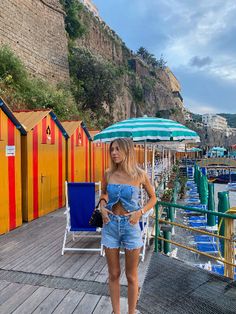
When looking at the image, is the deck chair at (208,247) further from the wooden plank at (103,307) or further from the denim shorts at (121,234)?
the denim shorts at (121,234)

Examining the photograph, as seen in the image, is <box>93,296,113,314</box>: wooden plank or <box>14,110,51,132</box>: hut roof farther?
<box>14,110,51,132</box>: hut roof

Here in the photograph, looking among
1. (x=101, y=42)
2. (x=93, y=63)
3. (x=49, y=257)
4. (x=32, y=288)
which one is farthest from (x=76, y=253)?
(x=101, y=42)

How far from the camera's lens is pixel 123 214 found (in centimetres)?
254

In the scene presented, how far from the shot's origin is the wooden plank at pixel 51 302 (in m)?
3.02

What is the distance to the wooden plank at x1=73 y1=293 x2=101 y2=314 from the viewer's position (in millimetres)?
3008

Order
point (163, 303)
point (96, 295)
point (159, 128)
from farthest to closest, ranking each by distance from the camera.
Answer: point (159, 128)
point (96, 295)
point (163, 303)

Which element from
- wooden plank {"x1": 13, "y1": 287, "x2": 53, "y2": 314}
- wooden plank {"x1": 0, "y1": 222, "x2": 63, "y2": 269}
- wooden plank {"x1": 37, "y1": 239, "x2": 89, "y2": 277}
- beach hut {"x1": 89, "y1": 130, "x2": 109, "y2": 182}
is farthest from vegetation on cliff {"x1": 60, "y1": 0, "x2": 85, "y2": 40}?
wooden plank {"x1": 13, "y1": 287, "x2": 53, "y2": 314}

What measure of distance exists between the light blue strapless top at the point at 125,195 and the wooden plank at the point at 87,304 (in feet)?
3.97

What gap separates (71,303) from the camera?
317 cm

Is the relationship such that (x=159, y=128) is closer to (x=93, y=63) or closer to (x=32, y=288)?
(x=32, y=288)

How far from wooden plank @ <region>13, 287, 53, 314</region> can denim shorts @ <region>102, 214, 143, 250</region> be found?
3.92ft

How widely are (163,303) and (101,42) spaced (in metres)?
43.1

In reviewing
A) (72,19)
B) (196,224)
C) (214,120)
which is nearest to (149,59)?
(72,19)

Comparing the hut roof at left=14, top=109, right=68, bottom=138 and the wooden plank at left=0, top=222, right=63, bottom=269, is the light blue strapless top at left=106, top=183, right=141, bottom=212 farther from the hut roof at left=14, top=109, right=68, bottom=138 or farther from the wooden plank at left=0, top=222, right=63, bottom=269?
the hut roof at left=14, top=109, right=68, bottom=138
